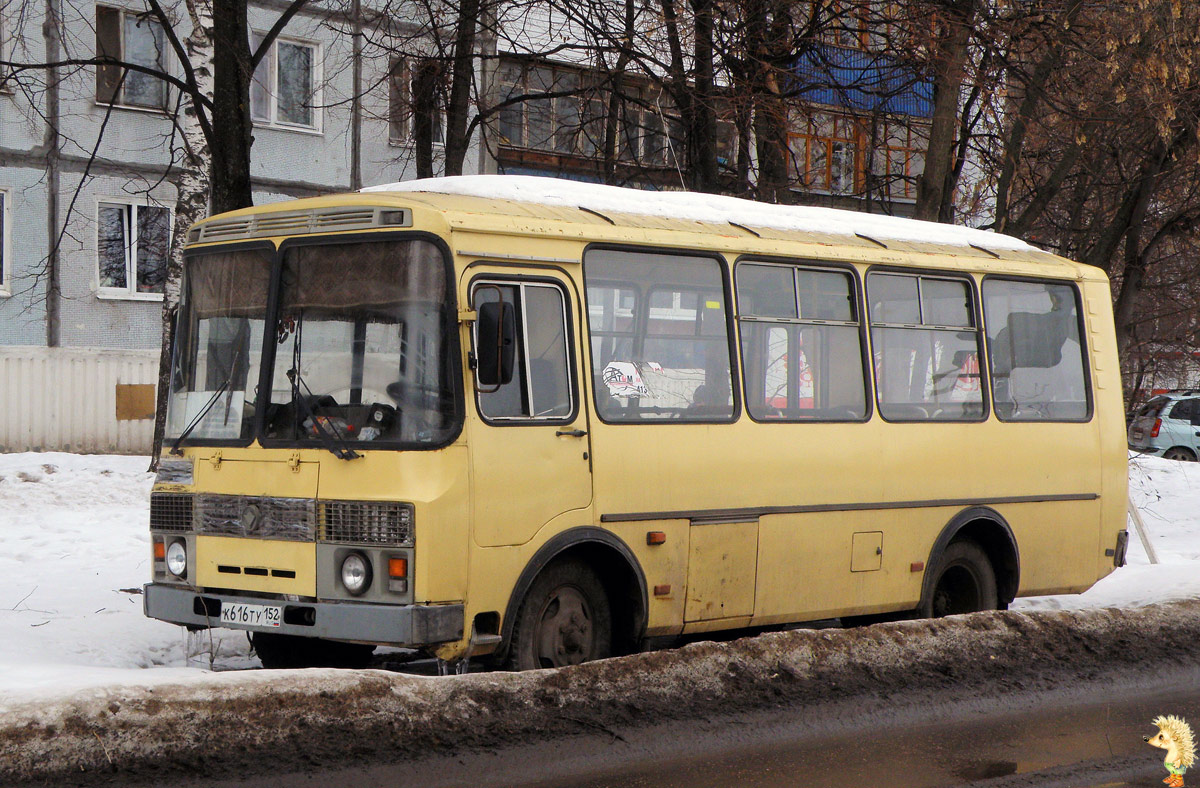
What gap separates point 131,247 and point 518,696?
64.6ft

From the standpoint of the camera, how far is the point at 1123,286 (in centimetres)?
2189

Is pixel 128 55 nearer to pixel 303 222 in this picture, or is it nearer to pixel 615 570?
pixel 303 222

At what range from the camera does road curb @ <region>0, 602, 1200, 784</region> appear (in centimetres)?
543

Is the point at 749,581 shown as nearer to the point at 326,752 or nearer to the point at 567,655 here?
the point at 567,655

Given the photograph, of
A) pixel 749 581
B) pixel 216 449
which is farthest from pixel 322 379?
pixel 749 581

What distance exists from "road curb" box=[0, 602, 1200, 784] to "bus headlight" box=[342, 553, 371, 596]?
786mm

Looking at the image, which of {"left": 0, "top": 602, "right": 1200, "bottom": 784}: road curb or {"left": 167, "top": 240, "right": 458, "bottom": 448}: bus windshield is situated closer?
{"left": 0, "top": 602, "right": 1200, "bottom": 784}: road curb

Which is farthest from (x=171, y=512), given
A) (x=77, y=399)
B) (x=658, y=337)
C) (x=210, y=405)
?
(x=77, y=399)

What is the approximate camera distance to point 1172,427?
32.7 m

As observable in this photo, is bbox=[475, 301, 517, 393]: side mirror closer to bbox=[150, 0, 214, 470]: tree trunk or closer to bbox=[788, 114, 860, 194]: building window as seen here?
bbox=[788, 114, 860, 194]: building window

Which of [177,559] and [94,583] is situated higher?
[177,559]

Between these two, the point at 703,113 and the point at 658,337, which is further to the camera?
the point at 703,113

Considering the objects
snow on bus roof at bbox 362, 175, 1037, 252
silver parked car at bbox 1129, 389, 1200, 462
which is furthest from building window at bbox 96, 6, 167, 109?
silver parked car at bbox 1129, 389, 1200, 462

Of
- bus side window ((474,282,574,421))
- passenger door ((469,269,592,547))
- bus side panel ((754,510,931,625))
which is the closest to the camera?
passenger door ((469,269,592,547))
